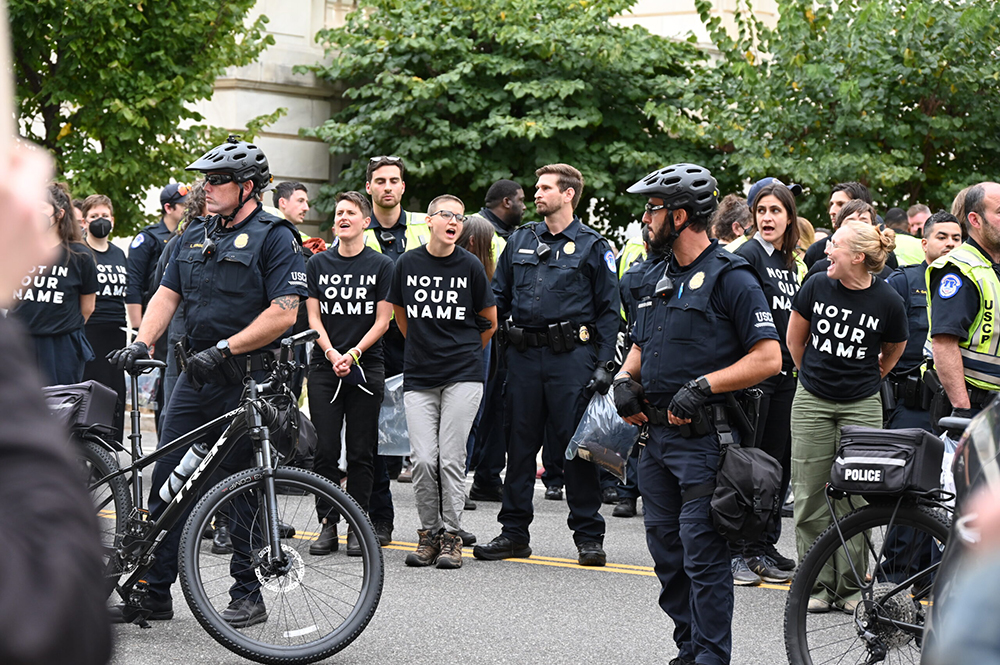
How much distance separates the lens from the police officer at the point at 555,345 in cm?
765

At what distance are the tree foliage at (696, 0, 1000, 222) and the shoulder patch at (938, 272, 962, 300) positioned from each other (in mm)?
8253

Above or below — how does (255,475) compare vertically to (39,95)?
below

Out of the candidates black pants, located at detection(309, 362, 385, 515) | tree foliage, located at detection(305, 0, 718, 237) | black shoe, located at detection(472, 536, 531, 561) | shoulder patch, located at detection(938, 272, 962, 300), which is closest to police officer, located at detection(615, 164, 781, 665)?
shoulder patch, located at detection(938, 272, 962, 300)

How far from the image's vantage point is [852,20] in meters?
14.9

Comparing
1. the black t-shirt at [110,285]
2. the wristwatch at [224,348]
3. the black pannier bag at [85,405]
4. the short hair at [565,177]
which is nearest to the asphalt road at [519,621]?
the black pannier bag at [85,405]

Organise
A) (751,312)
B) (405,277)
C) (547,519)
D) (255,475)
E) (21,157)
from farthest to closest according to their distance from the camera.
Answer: (547,519), (405,277), (255,475), (751,312), (21,157)

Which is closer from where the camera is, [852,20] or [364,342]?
[364,342]

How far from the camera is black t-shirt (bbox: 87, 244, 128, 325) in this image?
10.8m

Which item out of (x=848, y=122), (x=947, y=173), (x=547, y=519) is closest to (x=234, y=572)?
(x=547, y=519)

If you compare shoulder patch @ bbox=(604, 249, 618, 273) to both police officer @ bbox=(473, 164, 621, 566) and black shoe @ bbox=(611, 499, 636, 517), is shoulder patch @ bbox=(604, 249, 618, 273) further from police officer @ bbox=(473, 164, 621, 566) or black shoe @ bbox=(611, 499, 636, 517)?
black shoe @ bbox=(611, 499, 636, 517)

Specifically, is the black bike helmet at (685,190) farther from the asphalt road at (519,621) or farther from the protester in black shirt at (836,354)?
the asphalt road at (519,621)

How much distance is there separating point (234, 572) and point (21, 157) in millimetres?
4786

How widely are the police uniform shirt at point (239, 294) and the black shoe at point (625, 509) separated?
14.0ft

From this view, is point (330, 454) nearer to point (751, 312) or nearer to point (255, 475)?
point (255, 475)
